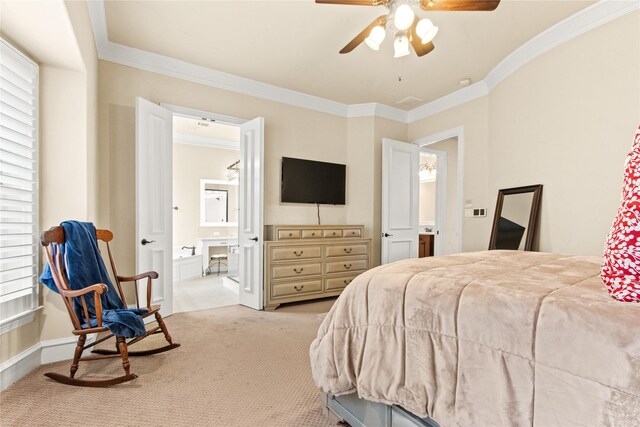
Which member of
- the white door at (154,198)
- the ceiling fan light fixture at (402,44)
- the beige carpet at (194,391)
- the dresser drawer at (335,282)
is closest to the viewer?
the beige carpet at (194,391)

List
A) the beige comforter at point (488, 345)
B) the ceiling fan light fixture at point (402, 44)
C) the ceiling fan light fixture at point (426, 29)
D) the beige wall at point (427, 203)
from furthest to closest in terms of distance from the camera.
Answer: the beige wall at point (427, 203) < the ceiling fan light fixture at point (402, 44) < the ceiling fan light fixture at point (426, 29) < the beige comforter at point (488, 345)

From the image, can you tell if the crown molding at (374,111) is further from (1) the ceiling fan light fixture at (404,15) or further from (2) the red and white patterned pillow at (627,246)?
(2) the red and white patterned pillow at (627,246)

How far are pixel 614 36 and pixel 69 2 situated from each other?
3.92 meters

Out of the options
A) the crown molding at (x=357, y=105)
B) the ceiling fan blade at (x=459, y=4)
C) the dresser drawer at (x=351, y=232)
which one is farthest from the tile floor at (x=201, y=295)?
the ceiling fan blade at (x=459, y=4)

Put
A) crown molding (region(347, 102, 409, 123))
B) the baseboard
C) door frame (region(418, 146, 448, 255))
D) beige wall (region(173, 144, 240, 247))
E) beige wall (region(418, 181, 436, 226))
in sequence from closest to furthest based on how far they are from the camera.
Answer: the baseboard → crown molding (region(347, 102, 409, 123)) → door frame (region(418, 146, 448, 255)) → beige wall (region(173, 144, 240, 247)) → beige wall (region(418, 181, 436, 226))

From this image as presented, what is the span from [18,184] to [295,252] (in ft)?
8.10

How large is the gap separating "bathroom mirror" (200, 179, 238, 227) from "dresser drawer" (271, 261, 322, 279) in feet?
11.1

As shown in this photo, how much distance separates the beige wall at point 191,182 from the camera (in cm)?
598

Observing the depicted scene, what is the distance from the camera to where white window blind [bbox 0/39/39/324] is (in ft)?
6.19

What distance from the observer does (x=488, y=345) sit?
93cm

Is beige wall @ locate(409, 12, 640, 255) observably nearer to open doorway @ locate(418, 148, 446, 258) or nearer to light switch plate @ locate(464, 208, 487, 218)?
light switch plate @ locate(464, 208, 487, 218)

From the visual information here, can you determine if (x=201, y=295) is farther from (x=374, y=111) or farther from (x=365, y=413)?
(x=374, y=111)

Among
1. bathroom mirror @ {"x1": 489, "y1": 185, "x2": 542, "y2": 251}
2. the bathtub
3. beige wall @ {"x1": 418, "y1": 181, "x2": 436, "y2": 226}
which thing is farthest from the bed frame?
beige wall @ {"x1": 418, "y1": 181, "x2": 436, "y2": 226}

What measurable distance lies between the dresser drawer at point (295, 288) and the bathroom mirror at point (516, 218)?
211 centimetres
